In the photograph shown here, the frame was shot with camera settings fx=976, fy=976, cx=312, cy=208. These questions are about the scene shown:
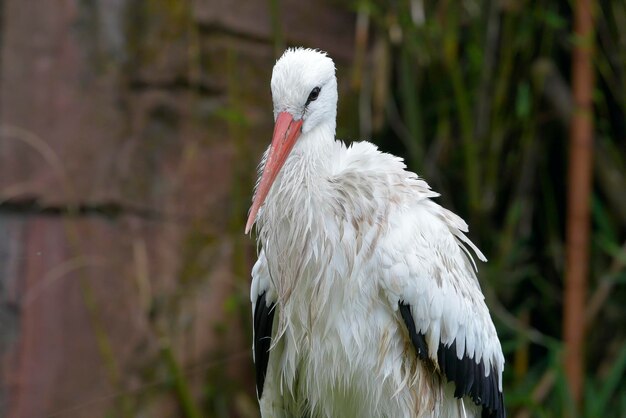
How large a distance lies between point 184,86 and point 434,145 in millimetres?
981

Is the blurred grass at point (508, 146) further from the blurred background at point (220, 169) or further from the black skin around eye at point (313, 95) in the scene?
the black skin around eye at point (313, 95)

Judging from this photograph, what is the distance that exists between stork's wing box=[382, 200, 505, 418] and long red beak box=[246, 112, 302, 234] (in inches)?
10.3

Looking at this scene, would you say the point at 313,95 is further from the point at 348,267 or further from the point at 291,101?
the point at 348,267

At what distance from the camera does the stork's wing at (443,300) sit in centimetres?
195

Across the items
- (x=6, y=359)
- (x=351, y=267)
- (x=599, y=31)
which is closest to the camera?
(x=351, y=267)

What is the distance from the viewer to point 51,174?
315 cm

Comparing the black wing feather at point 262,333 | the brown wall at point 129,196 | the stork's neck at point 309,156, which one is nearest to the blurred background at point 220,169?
the brown wall at point 129,196

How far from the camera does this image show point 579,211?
3.35 meters

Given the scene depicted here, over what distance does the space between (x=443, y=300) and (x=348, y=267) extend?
22 centimetres

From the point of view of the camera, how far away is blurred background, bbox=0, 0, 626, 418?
3.16 m

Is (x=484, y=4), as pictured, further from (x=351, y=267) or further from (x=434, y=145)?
(x=351, y=267)

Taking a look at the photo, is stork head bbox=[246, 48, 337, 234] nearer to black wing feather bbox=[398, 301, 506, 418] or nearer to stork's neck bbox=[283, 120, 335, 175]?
stork's neck bbox=[283, 120, 335, 175]

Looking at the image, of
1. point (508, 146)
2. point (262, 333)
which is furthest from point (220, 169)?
point (262, 333)

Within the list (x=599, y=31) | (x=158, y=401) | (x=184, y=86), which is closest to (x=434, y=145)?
(x=599, y=31)
